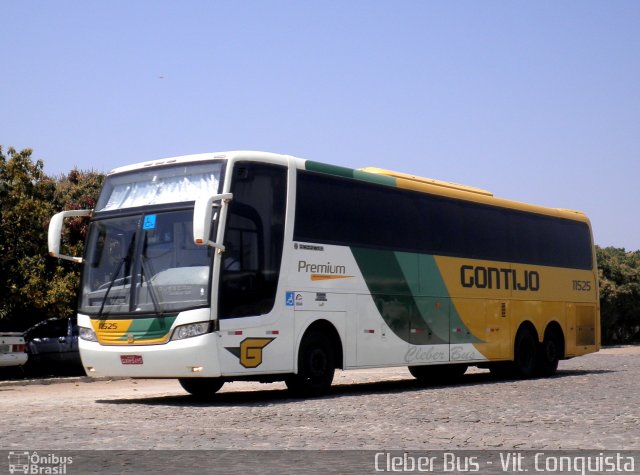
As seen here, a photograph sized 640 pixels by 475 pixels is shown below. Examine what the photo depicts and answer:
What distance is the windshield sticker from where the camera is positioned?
604 inches

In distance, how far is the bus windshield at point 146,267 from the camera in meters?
14.7

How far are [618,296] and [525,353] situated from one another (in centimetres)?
3135

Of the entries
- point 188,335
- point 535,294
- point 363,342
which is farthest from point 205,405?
point 535,294

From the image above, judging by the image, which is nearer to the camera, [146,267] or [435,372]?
[146,267]

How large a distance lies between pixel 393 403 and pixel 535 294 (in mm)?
8813

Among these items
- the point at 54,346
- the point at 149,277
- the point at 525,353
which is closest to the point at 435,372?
the point at 525,353

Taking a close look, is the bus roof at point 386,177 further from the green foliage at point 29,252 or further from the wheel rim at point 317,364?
the green foliage at point 29,252

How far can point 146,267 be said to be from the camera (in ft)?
49.6

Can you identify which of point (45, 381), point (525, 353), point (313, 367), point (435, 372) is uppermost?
point (525, 353)

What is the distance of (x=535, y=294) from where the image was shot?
→ 22.9 m

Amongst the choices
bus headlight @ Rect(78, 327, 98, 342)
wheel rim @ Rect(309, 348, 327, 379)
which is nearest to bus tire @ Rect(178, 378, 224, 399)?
wheel rim @ Rect(309, 348, 327, 379)

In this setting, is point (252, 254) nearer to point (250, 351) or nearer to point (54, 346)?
point (250, 351)

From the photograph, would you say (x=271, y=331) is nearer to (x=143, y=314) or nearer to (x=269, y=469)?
(x=143, y=314)

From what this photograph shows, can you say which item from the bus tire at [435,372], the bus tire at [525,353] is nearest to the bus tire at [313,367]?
the bus tire at [435,372]
